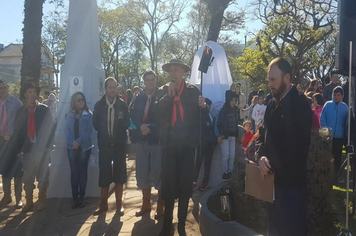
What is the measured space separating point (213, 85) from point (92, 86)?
3.89 meters

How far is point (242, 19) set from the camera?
70.5 ft

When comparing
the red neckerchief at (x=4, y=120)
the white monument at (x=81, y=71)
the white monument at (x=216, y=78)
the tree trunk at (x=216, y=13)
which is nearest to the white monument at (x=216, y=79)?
the white monument at (x=216, y=78)

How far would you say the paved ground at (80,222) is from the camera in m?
4.82

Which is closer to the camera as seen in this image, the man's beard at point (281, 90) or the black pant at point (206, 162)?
the man's beard at point (281, 90)

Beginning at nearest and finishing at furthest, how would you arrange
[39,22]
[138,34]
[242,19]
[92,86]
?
1. [92,86]
2. [39,22]
3. [242,19]
4. [138,34]

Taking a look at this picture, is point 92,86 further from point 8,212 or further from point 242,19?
point 242,19

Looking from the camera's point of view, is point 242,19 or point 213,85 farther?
point 242,19

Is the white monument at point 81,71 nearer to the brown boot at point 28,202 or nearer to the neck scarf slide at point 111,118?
the brown boot at point 28,202

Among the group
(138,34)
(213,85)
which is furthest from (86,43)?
(138,34)

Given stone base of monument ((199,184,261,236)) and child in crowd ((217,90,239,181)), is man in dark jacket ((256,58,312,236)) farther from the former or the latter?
child in crowd ((217,90,239,181))

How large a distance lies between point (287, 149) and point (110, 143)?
132 inches

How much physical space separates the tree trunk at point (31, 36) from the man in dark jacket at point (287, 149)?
7359 millimetres

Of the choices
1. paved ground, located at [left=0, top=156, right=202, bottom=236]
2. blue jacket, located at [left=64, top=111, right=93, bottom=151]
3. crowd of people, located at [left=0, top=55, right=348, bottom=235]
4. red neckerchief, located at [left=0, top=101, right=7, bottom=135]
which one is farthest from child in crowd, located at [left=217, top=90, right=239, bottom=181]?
red neckerchief, located at [left=0, top=101, right=7, bottom=135]

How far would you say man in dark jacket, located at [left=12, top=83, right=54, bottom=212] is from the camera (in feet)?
19.3
